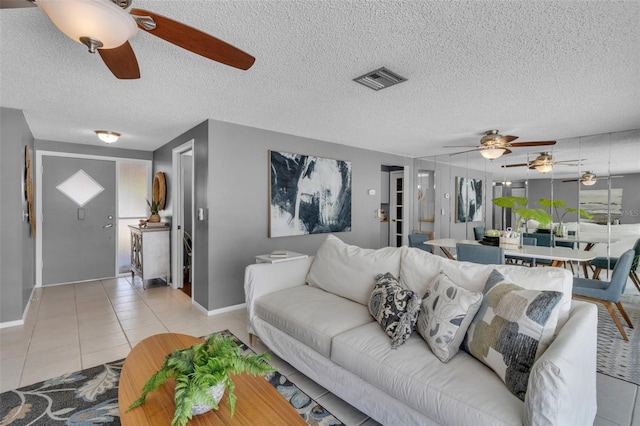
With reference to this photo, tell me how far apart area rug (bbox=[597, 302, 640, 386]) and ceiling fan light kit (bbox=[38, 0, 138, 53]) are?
12.5 ft

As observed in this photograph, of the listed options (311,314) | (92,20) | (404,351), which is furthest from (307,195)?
(92,20)

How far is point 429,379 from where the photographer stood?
1.50 metres

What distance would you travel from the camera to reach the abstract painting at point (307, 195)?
4.24 metres

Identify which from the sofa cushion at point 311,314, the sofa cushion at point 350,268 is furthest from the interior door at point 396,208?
the sofa cushion at point 311,314

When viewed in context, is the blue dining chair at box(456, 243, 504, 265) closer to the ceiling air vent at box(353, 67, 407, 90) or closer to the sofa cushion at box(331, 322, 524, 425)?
the sofa cushion at box(331, 322, 524, 425)

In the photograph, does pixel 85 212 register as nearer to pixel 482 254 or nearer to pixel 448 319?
pixel 448 319

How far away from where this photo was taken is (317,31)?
1.82 m

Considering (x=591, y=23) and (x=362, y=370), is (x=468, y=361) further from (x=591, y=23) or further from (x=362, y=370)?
(x=591, y=23)

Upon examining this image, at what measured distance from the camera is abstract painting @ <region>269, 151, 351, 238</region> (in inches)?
167

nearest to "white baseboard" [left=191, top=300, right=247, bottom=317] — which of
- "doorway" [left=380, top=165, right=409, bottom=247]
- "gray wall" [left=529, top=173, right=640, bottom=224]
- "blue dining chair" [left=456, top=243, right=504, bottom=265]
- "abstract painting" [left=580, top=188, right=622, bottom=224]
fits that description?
"blue dining chair" [left=456, top=243, right=504, bottom=265]

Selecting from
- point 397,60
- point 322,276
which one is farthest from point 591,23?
point 322,276

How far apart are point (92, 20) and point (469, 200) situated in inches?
267

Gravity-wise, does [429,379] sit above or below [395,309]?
below

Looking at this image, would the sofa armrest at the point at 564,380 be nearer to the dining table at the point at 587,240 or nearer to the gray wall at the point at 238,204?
the gray wall at the point at 238,204
